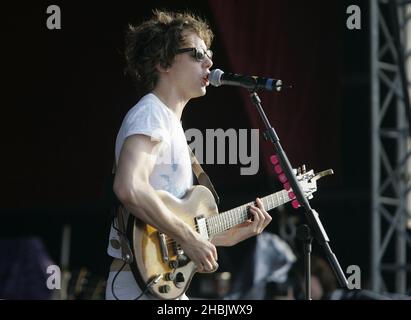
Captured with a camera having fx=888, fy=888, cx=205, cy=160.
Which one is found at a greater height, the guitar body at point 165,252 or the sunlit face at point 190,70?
the sunlit face at point 190,70

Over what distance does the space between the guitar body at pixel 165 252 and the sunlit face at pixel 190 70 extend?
0.41 m

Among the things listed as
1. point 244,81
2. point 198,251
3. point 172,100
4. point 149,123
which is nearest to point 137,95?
point 172,100

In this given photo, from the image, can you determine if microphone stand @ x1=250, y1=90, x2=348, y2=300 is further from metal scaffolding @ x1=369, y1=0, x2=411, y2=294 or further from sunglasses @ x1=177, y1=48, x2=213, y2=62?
metal scaffolding @ x1=369, y1=0, x2=411, y2=294

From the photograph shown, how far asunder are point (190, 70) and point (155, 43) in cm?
20

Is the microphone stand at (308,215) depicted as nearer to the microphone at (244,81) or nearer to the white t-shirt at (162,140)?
the microphone at (244,81)

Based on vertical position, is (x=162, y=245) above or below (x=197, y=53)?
below

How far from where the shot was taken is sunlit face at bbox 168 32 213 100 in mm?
3719

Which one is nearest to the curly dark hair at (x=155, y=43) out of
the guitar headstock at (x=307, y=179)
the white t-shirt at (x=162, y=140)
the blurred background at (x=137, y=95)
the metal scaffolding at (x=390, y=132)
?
the white t-shirt at (x=162, y=140)

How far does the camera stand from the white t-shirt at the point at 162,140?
3422 mm

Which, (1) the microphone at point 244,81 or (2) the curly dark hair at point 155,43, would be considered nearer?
(1) the microphone at point 244,81

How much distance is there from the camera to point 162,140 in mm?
3432

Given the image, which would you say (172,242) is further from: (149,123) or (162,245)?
(149,123)

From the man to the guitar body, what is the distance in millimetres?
47
